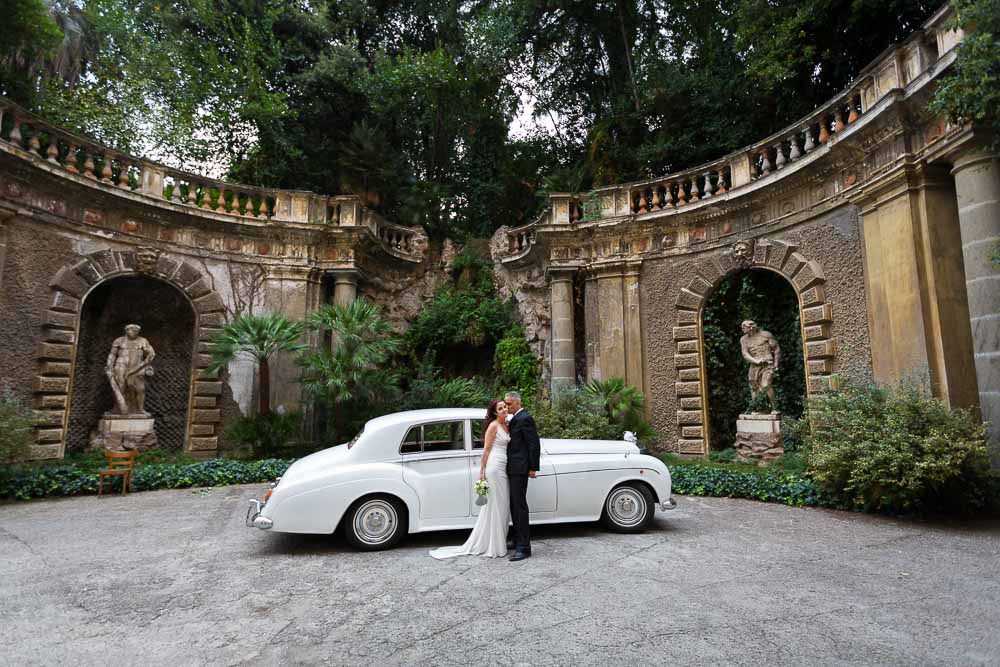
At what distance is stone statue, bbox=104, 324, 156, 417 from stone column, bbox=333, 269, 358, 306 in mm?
3903

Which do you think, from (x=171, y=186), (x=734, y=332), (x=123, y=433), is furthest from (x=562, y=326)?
(x=123, y=433)

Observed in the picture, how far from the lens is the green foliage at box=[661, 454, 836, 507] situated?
681 cm

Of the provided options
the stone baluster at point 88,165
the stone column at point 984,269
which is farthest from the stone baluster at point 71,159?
the stone column at point 984,269

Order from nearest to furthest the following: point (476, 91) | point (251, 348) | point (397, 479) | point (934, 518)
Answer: point (397, 479) → point (934, 518) → point (251, 348) → point (476, 91)

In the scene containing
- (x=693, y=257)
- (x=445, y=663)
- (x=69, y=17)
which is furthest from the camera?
(x=69, y=17)

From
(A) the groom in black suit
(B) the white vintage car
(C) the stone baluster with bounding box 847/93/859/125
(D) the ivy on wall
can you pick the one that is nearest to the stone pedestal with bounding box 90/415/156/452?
(B) the white vintage car

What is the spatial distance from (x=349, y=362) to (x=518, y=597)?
752 cm

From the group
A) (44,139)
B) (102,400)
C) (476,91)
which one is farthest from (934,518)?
(476,91)

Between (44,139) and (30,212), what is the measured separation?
1466 millimetres

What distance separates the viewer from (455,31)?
17922mm

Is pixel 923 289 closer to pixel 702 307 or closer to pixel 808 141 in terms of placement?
pixel 808 141

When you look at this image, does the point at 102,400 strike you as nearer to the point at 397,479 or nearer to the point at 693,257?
the point at 397,479

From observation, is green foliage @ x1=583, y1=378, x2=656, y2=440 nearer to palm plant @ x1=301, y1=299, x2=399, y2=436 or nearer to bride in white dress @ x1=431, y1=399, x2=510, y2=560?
palm plant @ x1=301, y1=299, x2=399, y2=436

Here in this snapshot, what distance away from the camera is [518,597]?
366 cm
